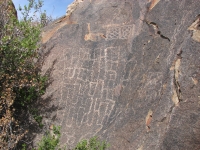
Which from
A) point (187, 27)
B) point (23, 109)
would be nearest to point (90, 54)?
point (23, 109)

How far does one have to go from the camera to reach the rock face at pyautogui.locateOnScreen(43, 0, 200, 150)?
13.0 ft

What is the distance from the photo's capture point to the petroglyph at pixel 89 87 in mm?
5297

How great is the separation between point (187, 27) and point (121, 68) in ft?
5.32

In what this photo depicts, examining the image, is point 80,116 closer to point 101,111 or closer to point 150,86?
point 101,111

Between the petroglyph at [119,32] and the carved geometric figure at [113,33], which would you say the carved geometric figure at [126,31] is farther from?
the carved geometric figure at [113,33]

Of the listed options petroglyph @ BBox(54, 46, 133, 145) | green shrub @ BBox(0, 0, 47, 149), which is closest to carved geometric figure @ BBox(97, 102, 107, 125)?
petroglyph @ BBox(54, 46, 133, 145)

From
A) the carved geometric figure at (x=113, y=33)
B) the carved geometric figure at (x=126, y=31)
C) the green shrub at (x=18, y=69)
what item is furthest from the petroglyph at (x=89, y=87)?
the green shrub at (x=18, y=69)

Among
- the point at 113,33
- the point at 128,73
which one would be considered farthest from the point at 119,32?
the point at 128,73

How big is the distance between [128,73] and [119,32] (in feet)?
3.92

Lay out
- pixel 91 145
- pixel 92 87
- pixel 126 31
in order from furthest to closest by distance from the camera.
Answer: pixel 126 31 < pixel 92 87 < pixel 91 145

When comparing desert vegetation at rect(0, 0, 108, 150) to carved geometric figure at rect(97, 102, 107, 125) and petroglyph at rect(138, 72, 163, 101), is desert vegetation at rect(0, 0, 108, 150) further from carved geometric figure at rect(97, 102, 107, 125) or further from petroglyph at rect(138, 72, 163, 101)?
petroglyph at rect(138, 72, 163, 101)

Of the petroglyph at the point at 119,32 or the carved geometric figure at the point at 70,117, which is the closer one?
the carved geometric figure at the point at 70,117

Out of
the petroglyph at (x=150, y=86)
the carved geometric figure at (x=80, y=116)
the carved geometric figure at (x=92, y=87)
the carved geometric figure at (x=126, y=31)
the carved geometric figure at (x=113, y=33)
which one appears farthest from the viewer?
the carved geometric figure at (x=113, y=33)

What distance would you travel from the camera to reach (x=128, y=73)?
536 centimetres
